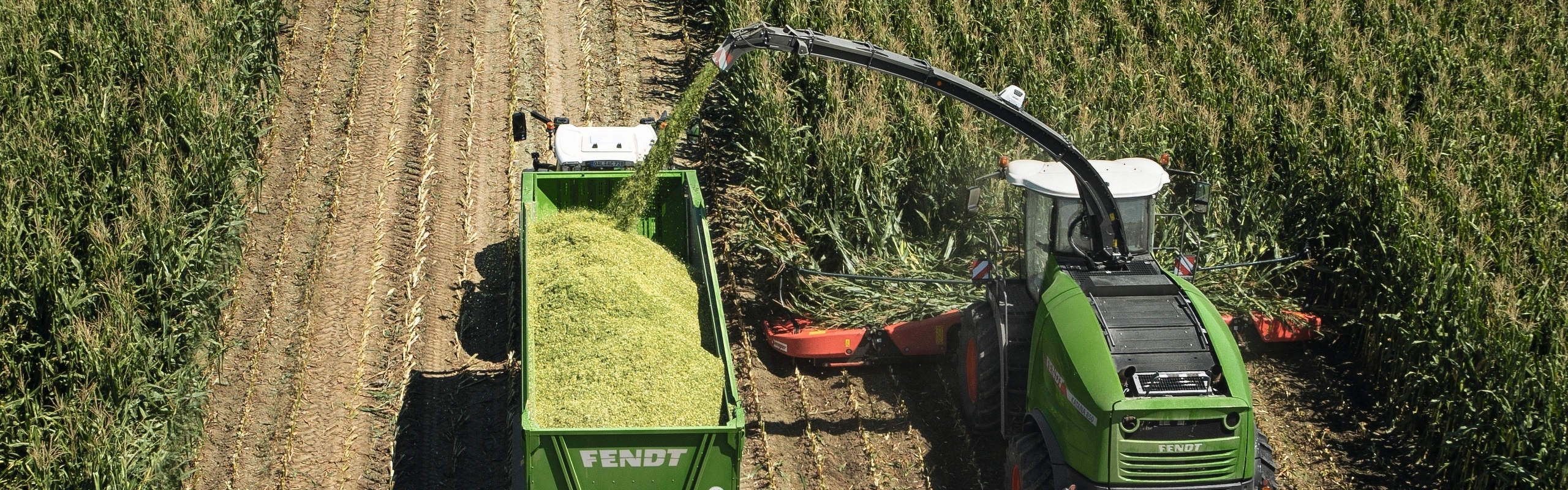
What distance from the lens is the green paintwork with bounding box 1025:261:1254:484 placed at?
7.04 meters

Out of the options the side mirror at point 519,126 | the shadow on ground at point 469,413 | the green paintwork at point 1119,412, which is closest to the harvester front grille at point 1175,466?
the green paintwork at point 1119,412

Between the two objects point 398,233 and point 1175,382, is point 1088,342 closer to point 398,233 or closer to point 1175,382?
point 1175,382

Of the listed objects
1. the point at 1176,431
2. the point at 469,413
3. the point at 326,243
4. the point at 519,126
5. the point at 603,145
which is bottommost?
the point at 469,413

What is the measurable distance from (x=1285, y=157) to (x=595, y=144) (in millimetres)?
6249

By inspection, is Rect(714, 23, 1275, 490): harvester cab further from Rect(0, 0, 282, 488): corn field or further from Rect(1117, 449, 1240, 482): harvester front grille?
Rect(0, 0, 282, 488): corn field

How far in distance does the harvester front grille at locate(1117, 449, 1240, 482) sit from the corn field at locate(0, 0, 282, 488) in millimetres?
6112

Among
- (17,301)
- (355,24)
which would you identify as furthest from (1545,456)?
(355,24)

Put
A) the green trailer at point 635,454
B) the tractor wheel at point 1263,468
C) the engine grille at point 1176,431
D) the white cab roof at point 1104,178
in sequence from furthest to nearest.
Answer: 1. the white cab roof at point 1104,178
2. the tractor wheel at point 1263,468
3. the engine grille at point 1176,431
4. the green trailer at point 635,454

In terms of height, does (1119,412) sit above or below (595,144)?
below

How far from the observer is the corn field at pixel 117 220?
8.33 meters

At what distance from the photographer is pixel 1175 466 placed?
7.16 metres

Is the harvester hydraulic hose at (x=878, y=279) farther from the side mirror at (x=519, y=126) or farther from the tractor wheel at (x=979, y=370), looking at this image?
the side mirror at (x=519, y=126)

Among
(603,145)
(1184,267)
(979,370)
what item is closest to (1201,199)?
(1184,267)

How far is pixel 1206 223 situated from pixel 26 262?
9.28 meters
